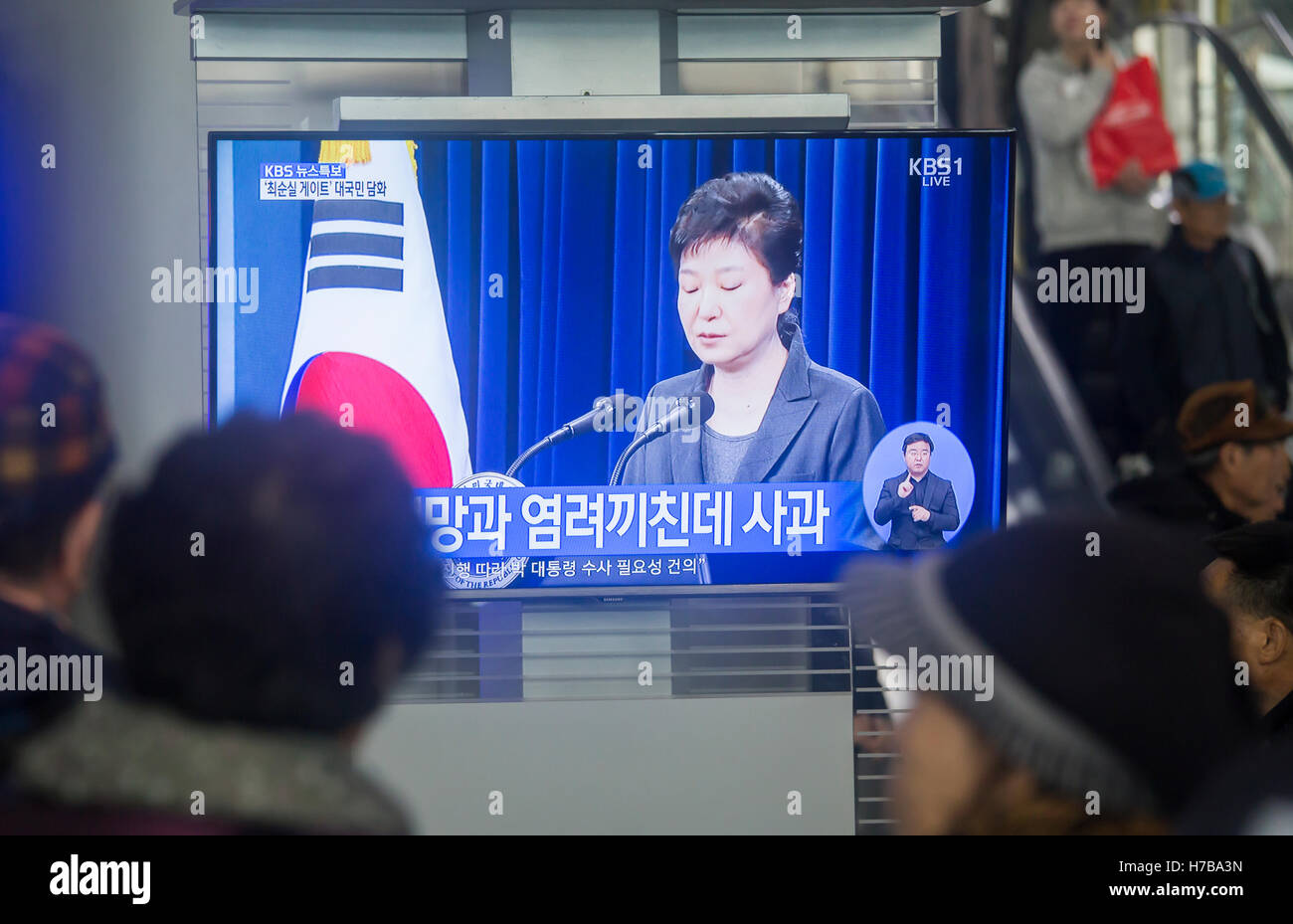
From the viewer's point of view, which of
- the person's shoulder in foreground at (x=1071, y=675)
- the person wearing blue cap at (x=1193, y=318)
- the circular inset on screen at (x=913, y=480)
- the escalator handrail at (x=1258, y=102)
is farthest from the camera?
the escalator handrail at (x=1258, y=102)

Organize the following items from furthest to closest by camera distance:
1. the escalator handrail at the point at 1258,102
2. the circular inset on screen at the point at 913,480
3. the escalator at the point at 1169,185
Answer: the escalator handrail at the point at 1258,102, the escalator at the point at 1169,185, the circular inset on screen at the point at 913,480

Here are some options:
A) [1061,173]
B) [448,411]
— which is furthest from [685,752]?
[1061,173]

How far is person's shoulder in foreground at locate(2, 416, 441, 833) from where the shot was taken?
1137 mm

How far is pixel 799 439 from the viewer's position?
11.5 ft

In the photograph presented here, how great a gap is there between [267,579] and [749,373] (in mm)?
2430

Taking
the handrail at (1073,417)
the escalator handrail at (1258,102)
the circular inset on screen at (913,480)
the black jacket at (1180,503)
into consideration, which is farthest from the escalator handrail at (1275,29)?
the circular inset on screen at (913,480)

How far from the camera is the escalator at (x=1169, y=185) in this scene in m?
5.62

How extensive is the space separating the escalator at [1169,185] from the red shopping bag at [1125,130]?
0.40m

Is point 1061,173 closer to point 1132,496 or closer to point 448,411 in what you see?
point 1132,496

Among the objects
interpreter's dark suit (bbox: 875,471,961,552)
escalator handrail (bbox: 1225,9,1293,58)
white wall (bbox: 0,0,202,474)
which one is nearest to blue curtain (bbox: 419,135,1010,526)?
interpreter's dark suit (bbox: 875,471,961,552)

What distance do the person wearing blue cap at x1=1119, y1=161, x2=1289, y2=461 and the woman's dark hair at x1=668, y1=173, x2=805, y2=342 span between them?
2278 millimetres
